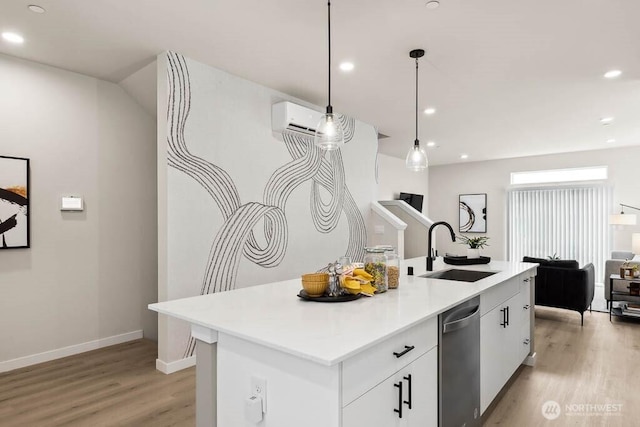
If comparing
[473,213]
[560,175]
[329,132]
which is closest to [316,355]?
[329,132]

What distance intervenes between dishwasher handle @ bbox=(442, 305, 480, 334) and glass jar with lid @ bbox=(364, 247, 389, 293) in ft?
1.21

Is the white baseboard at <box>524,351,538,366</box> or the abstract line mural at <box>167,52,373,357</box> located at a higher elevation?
the abstract line mural at <box>167,52,373,357</box>

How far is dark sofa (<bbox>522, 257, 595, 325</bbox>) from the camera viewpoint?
179 inches

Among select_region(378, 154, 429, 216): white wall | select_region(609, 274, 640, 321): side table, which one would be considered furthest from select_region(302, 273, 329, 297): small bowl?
select_region(378, 154, 429, 216): white wall

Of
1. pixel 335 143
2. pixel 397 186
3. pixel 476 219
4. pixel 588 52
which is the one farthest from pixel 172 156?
pixel 476 219

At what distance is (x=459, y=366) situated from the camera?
6.28 ft

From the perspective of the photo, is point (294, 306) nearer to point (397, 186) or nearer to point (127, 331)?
point (127, 331)

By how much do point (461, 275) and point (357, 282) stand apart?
1536mm

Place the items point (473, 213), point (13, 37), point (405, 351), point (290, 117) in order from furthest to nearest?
point (473, 213) < point (290, 117) < point (13, 37) < point (405, 351)

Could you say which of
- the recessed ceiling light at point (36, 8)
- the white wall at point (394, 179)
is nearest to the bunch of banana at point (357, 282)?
the recessed ceiling light at point (36, 8)

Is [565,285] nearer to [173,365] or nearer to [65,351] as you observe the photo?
[173,365]

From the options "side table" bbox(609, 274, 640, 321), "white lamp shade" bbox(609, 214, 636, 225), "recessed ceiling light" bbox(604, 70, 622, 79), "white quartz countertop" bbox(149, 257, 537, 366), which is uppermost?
"recessed ceiling light" bbox(604, 70, 622, 79)

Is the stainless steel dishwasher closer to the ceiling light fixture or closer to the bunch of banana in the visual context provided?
the bunch of banana

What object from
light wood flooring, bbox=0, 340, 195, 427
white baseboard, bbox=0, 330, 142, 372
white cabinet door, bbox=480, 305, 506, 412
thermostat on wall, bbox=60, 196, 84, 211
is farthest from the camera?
thermostat on wall, bbox=60, 196, 84, 211
